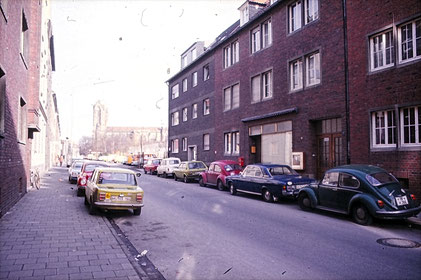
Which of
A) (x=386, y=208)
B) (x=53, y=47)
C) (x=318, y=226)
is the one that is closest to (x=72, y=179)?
(x=318, y=226)

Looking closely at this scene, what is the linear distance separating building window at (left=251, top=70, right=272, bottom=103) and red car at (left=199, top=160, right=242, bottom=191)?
17.0 feet

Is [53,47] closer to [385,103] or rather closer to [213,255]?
[385,103]

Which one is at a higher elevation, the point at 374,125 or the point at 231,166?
the point at 374,125

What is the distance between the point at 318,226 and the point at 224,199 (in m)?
5.89

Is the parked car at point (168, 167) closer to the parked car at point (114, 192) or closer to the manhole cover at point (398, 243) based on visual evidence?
the parked car at point (114, 192)

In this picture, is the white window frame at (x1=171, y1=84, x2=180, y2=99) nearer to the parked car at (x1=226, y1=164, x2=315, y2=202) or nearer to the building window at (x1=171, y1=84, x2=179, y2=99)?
the building window at (x1=171, y1=84, x2=179, y2=99)

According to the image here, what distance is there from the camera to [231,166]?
18625 mm

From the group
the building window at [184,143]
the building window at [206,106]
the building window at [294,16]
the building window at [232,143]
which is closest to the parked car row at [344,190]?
the building window at [294,16]

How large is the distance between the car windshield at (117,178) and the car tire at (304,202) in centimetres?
556

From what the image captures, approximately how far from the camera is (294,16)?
19.1 metres

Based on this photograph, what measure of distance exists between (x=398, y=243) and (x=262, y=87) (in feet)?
51.2

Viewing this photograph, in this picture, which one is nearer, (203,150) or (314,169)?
(314,169)

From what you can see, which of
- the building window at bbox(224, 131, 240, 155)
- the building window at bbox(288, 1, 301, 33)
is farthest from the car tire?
the building window at bbox(224, 131, 240, 155)

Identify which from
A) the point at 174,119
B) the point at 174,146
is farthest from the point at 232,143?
the point at 174,119
